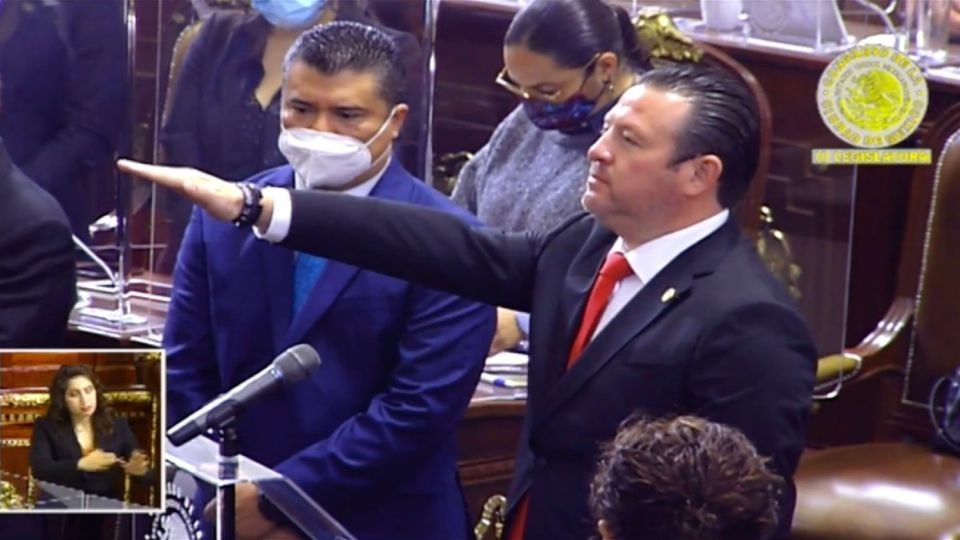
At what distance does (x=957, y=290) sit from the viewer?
3770mm

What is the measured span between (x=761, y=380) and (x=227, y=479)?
661mm

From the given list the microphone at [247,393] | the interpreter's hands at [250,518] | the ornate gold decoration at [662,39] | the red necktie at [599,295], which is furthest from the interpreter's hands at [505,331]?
the microphone at [247,393]

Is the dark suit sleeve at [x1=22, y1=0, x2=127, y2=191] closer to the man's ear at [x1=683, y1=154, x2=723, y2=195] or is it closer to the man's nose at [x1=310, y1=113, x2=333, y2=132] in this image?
the man's nose at [x1=310, y1=113, x2=333, y2=132]

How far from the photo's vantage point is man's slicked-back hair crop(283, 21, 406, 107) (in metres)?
2.87

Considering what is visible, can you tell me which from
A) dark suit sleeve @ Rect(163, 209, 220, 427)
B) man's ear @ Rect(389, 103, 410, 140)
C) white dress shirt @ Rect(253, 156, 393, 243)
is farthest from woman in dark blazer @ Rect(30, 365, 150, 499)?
man's ear @ Rect(389, 103, 410, 140)

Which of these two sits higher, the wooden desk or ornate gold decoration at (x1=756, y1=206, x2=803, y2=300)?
ornate gold decoration at (x1=756, y1=206, x2=803, y2=300)

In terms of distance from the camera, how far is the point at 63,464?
6.41 feet

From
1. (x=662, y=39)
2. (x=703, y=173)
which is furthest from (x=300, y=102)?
(x=662, y=39)

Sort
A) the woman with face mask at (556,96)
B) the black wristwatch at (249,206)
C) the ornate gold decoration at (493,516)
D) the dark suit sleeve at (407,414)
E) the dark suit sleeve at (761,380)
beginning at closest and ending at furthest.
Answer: the dark suit sleeve at (761,380) → the black wristwatch at (249,206) → the dark suit sleeve at (407,414) → the ornate gold decoration at (493,516) → the woman with face mask at (556,96)

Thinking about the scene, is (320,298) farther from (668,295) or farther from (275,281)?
(668,295)

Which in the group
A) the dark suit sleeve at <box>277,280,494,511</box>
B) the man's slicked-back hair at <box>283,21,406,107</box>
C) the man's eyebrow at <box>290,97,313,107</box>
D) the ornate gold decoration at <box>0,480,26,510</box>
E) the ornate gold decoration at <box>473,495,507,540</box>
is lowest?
the ornate gold decoration at <box>473,495,507,540</box>

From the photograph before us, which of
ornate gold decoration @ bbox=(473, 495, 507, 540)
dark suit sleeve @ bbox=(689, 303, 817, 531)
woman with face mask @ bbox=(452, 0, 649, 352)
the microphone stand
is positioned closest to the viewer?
the microphone stand

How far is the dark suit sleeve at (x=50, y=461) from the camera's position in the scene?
1949 mm

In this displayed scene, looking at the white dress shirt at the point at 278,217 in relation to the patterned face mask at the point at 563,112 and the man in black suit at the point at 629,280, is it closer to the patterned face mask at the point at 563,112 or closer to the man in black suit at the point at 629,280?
the man in black suit at the point at 629,280
